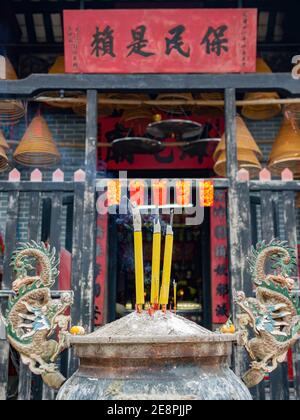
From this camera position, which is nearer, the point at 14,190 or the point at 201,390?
the point at 201,390

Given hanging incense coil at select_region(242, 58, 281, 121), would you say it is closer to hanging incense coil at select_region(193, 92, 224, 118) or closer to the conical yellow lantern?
hanging incense coil at select_region(193, 92, 224, 118)

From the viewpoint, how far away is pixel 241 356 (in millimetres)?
4328

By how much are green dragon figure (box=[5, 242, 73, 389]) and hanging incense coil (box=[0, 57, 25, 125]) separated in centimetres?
287

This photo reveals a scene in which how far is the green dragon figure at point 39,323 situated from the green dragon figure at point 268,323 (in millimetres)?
1124

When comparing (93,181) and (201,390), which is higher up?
(93,181)

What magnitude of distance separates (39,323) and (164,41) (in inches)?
128

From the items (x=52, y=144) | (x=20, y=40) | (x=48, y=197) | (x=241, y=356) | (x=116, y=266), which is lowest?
(x=241, y=356)

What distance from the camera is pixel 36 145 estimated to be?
18.5 feet

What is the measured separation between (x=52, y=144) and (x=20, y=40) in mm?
1898

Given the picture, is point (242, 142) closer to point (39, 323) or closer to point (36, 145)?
point (36, 145)

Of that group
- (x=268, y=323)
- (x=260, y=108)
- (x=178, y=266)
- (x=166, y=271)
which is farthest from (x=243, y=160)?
(x=166, y=271)

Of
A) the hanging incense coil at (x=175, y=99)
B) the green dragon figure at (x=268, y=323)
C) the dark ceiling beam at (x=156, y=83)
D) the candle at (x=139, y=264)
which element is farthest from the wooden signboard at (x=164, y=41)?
the candle at (x=139, y=264)

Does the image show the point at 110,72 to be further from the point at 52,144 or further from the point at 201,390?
the point at 201,390
